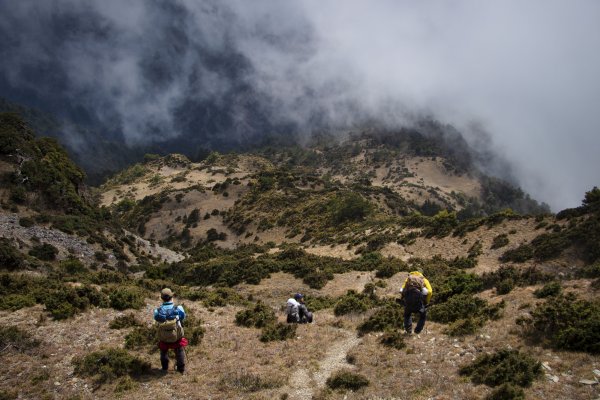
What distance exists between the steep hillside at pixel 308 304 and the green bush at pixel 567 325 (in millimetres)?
36

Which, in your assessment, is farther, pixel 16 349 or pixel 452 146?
pixel 452 146

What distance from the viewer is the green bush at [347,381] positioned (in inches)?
377

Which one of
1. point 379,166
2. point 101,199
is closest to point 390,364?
point 101,199

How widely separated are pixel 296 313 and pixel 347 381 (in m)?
Answer: 6.08

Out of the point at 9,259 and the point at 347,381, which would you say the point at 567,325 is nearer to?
the point at 347,381

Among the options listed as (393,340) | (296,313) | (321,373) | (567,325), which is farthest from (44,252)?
(567,325)

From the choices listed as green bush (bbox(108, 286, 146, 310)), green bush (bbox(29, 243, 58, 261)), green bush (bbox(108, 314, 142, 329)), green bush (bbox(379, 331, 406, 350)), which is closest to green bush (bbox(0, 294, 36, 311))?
green bush (bbox(108, 286, 146, 310))

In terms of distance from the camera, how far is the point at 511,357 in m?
9.27

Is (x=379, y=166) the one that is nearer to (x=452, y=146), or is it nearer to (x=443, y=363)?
(x=452, y=146)

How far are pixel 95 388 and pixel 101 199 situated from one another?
367 ft

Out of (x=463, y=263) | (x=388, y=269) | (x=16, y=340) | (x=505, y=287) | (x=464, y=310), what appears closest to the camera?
(x=16, y=340)

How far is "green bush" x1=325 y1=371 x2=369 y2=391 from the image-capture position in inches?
377

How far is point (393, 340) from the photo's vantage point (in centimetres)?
1209

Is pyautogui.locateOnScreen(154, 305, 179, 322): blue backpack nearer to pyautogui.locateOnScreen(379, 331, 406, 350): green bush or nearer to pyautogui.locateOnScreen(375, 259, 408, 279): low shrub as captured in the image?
pyautogui.locateOnScreen(379, 331, 406, 350): green bush
